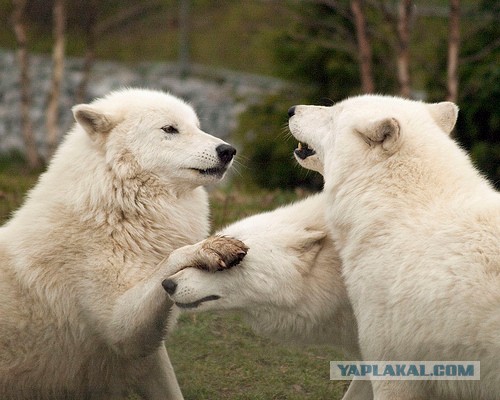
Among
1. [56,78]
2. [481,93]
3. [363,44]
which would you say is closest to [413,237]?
[363,44]

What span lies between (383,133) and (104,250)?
1685 millimetres

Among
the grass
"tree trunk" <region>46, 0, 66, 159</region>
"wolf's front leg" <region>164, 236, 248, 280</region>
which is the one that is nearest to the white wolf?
"wolf's front leg" <region>164, 236, 248, 280</region>

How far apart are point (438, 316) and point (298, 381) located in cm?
182

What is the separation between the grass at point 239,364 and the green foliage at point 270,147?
7378mm

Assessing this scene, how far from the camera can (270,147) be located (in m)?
14.4

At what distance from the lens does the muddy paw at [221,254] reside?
471 centimetres

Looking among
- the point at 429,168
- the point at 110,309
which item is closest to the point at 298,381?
the point at 110,309

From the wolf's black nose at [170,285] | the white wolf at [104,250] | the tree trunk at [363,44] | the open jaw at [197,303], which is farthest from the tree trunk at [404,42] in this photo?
the wolf's black nose at [170,285]

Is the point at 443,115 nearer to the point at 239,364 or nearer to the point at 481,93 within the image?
the point at 239,364

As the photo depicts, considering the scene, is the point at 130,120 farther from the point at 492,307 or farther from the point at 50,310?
the point at 492,307

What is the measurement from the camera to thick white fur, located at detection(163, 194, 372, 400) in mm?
4801

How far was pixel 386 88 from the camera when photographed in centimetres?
1513

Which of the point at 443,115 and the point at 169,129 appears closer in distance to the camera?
the point at 443,115
